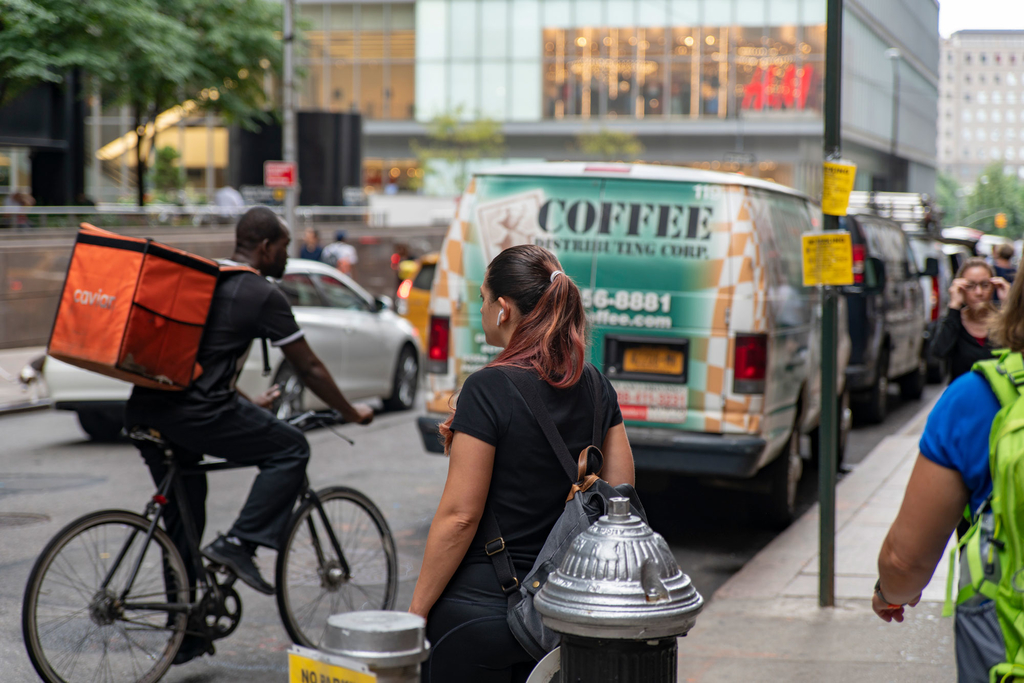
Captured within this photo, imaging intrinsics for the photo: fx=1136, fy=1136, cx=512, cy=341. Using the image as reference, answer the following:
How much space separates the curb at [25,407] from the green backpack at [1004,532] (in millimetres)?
12618

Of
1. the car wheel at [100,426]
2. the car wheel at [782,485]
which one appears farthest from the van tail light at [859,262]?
the car wheel at [100,426]

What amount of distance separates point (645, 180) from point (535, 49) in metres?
50.8

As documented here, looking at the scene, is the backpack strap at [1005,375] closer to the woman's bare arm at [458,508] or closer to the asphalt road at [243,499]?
the woman's bare arm at [458,508]

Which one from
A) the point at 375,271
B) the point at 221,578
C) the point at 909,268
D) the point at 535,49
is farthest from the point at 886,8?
the point at 221,578

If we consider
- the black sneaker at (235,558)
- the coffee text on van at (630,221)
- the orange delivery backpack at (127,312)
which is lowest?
the black sneaker at (235,558)

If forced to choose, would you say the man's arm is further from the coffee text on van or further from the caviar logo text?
the coffee text on van

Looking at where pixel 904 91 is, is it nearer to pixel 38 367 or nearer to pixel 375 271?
pixel 375 271

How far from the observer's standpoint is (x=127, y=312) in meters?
4.34

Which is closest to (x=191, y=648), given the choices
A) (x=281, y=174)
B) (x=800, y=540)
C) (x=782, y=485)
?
(x=800, y=540)

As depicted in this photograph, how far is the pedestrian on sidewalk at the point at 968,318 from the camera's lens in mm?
6293

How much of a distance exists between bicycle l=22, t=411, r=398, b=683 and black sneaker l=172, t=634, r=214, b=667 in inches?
1.2

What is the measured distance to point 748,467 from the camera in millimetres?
7004

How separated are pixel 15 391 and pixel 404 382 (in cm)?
501

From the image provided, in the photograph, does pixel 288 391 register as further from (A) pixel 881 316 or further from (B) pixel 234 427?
(A) pixel 881 316
